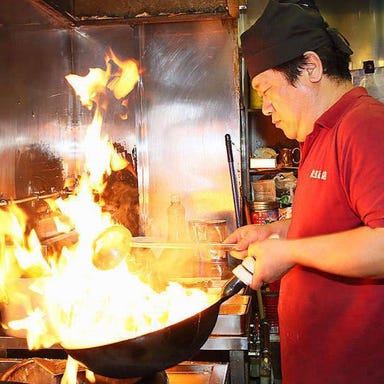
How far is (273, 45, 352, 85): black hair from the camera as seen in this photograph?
1.65 m

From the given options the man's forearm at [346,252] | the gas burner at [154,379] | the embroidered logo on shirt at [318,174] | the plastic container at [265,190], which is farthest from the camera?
the plastic container at [265,190]

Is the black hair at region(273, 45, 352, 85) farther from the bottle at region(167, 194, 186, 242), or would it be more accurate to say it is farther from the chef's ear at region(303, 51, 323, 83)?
the bottle at region(167, 194, 186, 242)

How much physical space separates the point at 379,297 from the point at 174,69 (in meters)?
2.34

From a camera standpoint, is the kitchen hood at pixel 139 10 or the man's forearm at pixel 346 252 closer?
the man's forearm at pixel 346 252

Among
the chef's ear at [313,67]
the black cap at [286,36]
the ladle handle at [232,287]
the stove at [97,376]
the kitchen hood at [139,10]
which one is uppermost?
the kitchen hood at [139,10]

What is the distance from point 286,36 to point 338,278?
0.76 metres

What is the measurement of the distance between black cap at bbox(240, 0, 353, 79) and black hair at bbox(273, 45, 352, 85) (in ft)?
0.06

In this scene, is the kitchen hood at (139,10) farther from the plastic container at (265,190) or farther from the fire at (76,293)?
the plastic container at (265,190)

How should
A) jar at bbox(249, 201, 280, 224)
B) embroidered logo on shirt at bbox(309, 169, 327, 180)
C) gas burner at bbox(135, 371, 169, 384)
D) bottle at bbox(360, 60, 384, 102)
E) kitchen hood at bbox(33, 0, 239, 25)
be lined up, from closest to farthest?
1. gas burner at bbox(135, 371, 169, 384)
2. embroidered logo on shirt at bbox(309, 169, 327, 180)
3. kitchen hood at bbox(33, 0, 239, 25)
4. jar at bbox(249, 201, 280, 224)
5. bottle at bbox(360, 60, 384, 102)

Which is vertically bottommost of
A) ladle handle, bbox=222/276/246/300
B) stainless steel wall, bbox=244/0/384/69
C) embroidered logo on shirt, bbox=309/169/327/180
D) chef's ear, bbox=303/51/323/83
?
ladle handle, bbox=222/276/246/300

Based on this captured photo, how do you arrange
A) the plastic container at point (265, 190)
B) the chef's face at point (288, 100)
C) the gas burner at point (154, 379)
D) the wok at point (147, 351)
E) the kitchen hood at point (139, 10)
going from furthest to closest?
the plastic container at point (265, 190)
the kitchen hood at point (139, 10)
the chef's face at point (288, 100)
the gas burner at point (154, 379)
the wok at point (147, 351)

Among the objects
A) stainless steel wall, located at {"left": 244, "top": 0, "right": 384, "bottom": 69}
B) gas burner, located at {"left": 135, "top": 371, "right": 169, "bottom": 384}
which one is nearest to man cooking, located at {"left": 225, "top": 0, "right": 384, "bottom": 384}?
gas burner, located at {"left": 135, "top": 371, "right": 169, "bottom": 384}

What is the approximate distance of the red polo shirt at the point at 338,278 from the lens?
54.8 inches

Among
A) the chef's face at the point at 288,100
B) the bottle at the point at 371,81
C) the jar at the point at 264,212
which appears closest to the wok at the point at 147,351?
the chef's face at the point at 288,100
